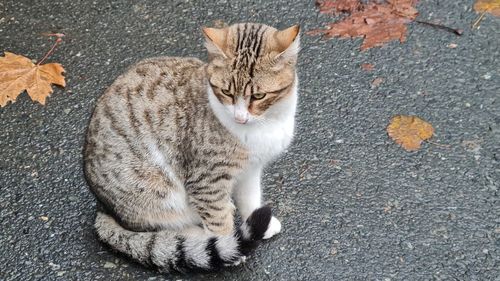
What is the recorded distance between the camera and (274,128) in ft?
9.76

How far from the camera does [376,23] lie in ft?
14.7

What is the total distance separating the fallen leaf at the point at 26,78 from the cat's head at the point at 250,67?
1636 millimetres

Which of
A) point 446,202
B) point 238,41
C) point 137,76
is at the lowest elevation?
point 446,202

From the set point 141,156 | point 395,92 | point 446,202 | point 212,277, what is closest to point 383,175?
point 446,202

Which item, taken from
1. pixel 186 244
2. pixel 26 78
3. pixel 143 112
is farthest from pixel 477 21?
pixel 26 78

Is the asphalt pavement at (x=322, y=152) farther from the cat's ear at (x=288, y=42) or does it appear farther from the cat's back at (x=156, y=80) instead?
the cat's ear at (x=288, y=42)

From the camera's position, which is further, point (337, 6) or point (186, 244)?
point (337, 6)

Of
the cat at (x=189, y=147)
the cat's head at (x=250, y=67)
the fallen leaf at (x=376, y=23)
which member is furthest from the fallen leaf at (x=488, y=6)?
the cat's head at (x=250, y=67)

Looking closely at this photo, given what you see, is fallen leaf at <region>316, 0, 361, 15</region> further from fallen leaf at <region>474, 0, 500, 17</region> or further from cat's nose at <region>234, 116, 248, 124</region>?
cat's nose at <region>234, 116, 248, 124</region>

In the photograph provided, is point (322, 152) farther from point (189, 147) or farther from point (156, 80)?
point (156, 80)

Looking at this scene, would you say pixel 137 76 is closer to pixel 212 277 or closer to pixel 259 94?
pixel 259 94

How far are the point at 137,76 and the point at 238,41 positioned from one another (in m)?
0.56

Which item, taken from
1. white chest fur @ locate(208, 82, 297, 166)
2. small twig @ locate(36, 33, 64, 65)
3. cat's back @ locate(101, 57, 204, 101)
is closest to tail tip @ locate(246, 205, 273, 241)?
white chest fur @ locate(208, 82, 297, 166)

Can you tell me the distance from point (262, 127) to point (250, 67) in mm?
310
